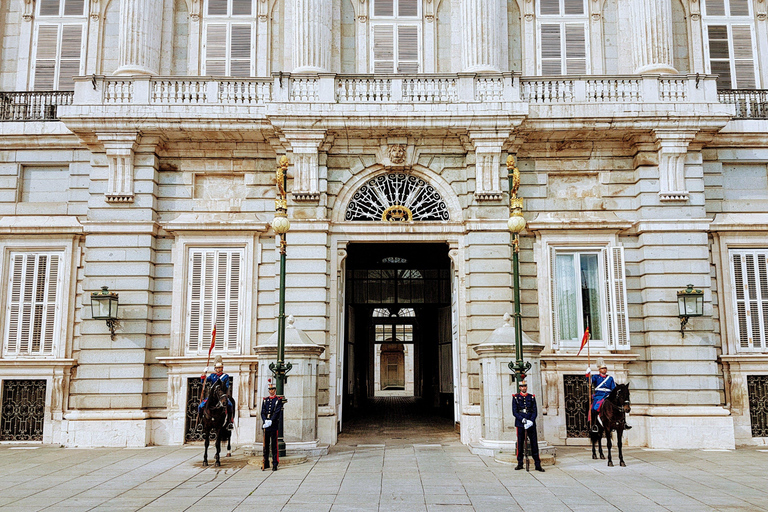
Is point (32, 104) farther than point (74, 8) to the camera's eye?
No

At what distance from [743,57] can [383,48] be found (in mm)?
9739

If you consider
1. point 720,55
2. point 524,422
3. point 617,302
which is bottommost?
point 524,422

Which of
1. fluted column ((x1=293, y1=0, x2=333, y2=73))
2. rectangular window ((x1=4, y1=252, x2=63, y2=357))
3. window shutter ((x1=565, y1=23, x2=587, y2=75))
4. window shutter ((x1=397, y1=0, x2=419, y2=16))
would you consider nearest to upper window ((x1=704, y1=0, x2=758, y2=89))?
window shutter ((x1=565, y1=23, x2=587, y2=75))

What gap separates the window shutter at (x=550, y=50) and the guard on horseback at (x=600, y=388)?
8.68m

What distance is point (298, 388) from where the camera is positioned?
14.3m

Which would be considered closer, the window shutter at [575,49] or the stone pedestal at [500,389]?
the stone pedestal at [500,389]

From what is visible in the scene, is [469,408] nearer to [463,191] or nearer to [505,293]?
[505,293]

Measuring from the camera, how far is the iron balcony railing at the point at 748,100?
59.2 ft

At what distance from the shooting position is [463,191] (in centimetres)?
1709

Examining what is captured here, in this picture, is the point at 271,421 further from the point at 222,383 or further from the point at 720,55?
the point at 720,55

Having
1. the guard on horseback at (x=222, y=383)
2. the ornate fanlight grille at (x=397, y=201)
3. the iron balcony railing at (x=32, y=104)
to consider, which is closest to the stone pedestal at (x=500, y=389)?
the ornate fanlight grille at (x=397, y=201)

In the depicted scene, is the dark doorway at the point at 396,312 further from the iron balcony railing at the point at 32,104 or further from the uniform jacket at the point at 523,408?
the iron balcony railing at the point at 32,104

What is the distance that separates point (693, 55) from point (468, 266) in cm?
863

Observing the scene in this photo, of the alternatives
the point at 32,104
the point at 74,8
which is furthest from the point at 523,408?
the point at 74,8
